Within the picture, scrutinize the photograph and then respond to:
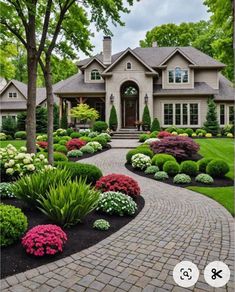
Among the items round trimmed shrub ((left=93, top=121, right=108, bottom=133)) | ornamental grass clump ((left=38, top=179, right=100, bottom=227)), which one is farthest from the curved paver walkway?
round trimmed shrub ((left=93, top=121, right=108, bottom=133))

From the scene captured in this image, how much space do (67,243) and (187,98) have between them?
78.8 feet

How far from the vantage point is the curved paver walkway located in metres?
3.86

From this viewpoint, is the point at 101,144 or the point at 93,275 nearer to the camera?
the point at 93,275

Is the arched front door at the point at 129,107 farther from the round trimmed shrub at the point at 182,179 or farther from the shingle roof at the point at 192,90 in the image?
the round trimmed shrub at the point at 182,179

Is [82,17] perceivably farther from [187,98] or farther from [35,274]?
[187,98]

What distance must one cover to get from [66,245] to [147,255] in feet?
4.55

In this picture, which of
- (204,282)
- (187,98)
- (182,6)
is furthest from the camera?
(187,98)

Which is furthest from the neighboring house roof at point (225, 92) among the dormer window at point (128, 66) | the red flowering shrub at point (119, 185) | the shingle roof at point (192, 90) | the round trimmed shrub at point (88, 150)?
the red flowering shrub at point (119, 185)

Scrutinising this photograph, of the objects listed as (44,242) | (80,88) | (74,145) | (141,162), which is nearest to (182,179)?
(141,162)

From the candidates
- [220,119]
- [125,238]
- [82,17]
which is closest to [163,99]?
[220,119]

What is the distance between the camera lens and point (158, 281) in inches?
155

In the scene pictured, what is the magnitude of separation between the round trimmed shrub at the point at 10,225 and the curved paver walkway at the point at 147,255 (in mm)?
904

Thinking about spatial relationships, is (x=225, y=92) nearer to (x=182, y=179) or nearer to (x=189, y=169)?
(x=189, y=169)

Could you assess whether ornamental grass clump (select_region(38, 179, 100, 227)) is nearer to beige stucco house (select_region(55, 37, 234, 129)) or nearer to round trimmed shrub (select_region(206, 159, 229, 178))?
round trimmed shrub (select_region(206, 159, 229, 178))
